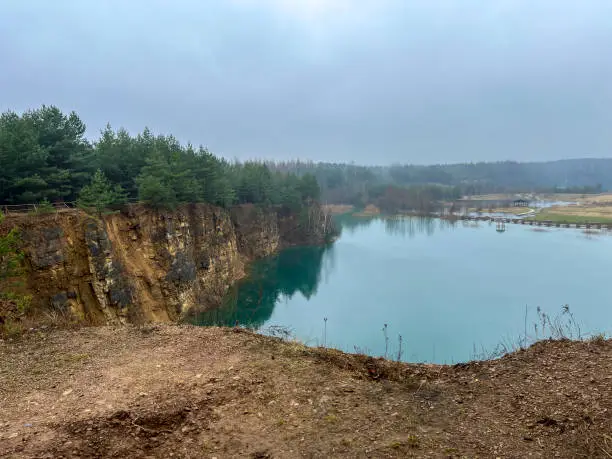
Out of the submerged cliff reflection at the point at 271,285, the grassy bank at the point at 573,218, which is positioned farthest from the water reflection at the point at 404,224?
the submerged cliff reflection at the point at 271,285

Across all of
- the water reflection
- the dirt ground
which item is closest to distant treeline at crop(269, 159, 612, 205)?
the water reflection

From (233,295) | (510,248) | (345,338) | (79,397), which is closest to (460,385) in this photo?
(79,397)

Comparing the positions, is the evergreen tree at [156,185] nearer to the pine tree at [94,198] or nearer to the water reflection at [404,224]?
the pine tree at [94,198]

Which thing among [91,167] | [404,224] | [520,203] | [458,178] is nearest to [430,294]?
[91,167]

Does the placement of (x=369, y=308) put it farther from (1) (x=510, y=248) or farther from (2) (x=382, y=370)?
(1) (x=510, y=248)

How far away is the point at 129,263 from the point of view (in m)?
17.8

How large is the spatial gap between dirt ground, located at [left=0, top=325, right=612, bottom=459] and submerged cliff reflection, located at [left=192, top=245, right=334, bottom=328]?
33.7 ft

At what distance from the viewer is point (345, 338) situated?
16.0m

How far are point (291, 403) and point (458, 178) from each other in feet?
554

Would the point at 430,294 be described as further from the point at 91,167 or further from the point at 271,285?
the point at 91,167

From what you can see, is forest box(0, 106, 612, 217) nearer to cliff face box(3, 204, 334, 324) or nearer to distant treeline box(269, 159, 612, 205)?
cliff face box(3, 204, 334, 324)

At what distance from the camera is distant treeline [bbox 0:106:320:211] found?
1473cm

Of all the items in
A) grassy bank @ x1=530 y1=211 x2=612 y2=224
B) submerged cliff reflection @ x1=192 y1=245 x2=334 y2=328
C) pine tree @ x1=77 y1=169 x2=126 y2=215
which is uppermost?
pine tree @ x1=77 y1=169 x2=126 y2=215

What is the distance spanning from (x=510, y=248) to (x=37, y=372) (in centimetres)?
4109
